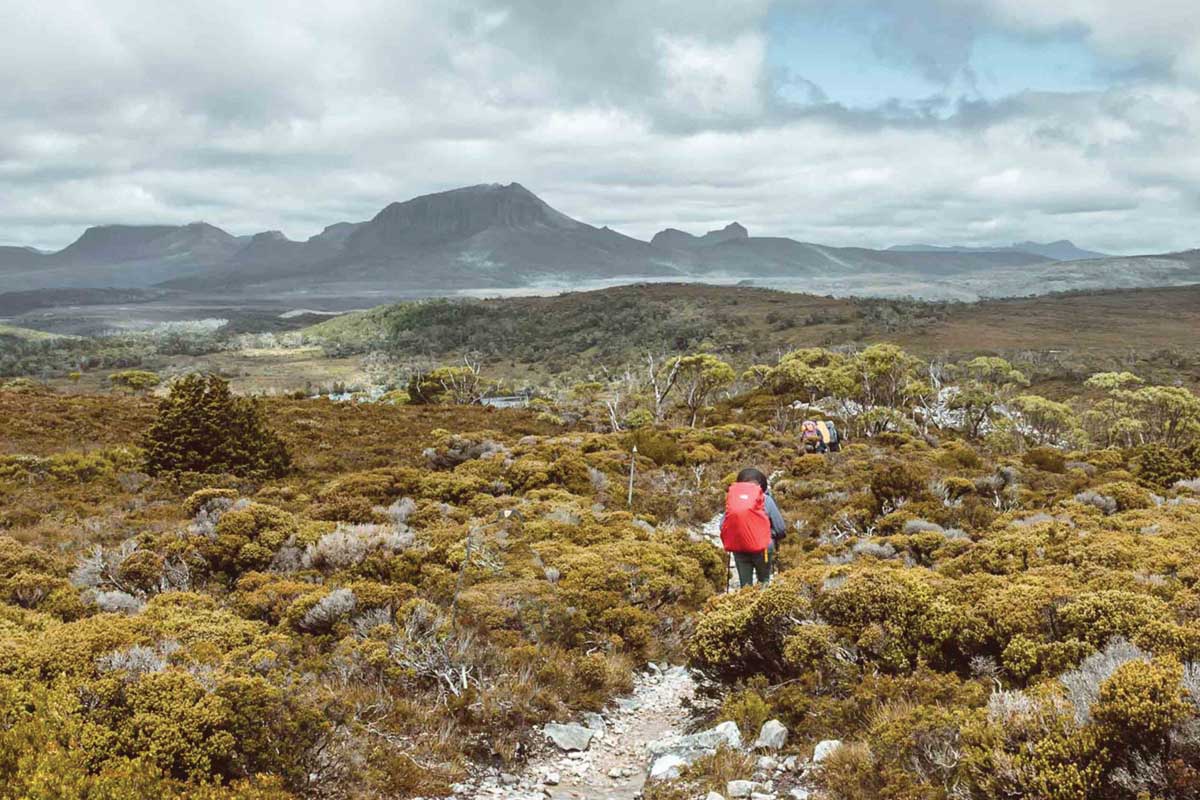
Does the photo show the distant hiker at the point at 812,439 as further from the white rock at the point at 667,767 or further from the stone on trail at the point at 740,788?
the stone on trail at the point at 740,788

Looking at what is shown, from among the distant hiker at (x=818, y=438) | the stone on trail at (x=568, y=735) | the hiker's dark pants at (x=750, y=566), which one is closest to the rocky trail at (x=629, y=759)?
the stone on trail at (x=568, y=735)

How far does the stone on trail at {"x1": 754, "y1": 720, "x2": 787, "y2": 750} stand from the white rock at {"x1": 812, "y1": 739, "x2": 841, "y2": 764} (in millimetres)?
357

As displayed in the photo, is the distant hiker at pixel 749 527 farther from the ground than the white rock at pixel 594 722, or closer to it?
farther from the ground

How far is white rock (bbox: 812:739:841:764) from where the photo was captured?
5664mm

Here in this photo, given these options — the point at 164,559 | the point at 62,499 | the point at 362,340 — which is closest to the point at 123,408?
the point at 62,499

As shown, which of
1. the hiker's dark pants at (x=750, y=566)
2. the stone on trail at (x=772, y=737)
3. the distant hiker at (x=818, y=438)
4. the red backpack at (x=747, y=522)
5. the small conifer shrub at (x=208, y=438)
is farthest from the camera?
the distant hiker at (x=818, y=438)

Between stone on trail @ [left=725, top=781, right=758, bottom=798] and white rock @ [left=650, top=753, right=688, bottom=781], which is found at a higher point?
stone on trail @ [left=725, top=781, right=758, bottom=798]

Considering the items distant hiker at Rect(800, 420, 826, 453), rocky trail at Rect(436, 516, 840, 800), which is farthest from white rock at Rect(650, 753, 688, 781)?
distant hiker at Rect(800, 420, 826, 453)

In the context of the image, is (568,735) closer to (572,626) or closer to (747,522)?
(572,626)

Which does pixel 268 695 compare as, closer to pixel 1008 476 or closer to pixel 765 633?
pixel 765 633

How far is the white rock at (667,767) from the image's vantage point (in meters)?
5.78

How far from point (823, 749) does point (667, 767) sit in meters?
1.22

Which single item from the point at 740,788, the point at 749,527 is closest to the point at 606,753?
the point at 740,788

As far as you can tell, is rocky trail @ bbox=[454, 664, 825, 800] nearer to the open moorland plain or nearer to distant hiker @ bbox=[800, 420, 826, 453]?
the open moorland plain
